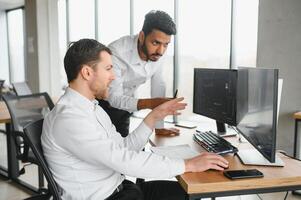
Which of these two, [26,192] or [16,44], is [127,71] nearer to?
[26,192]

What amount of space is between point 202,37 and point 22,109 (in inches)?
123

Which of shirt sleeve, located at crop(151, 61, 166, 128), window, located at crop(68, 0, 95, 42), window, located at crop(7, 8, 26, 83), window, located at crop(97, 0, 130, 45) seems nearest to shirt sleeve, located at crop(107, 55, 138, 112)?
shirt sleeve, located at crop(151, 61, 166, 128)

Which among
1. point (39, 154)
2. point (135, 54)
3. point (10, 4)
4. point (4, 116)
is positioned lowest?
point (4, 116)

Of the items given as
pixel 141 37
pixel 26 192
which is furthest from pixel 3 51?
pixel 141 37

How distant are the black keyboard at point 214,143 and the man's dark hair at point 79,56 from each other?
72 centimetres

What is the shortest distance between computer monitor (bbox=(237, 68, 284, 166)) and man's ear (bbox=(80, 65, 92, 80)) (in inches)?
26.5

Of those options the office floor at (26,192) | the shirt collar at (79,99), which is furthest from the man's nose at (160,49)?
the office floor at (26,192)

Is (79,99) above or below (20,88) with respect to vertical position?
above

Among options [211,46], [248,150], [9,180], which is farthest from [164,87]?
[211,46]

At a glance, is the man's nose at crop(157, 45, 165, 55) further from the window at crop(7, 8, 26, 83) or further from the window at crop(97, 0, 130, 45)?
the window at crop(7, 8, 26, 83)

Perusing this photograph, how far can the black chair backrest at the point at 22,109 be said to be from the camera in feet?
8.70

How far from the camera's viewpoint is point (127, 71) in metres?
2.26

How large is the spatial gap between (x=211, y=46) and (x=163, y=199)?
3.76 meters

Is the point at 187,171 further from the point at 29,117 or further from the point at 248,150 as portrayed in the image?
the point at 29,117
